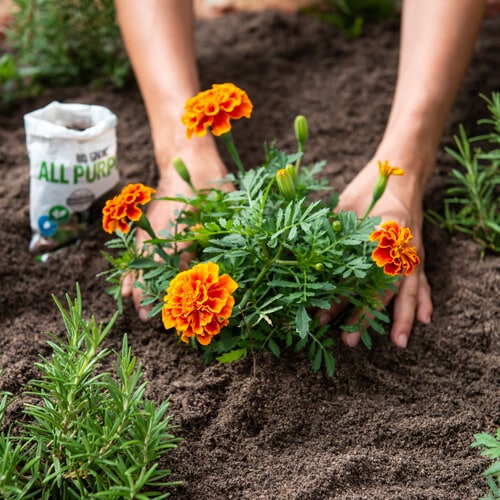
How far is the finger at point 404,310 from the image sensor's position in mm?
1654

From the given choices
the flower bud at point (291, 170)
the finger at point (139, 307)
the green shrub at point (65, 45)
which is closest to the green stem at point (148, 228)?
the finger at point (139, 307)

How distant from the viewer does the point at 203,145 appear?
76.7 inches

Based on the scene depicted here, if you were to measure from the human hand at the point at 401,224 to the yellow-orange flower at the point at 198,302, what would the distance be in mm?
387

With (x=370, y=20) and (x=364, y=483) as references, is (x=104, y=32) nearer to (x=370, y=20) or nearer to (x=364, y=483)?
(x=370, y=20)

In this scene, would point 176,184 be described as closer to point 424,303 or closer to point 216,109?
point 216,109

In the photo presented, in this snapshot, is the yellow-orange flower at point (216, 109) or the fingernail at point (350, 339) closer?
the yellow-orange flower at point (216, 109)

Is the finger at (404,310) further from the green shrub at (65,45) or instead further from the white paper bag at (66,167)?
the green shrub at (65,45)

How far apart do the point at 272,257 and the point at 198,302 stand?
0.99ft

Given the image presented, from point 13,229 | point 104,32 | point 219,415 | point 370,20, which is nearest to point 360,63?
Answer: point 370,20

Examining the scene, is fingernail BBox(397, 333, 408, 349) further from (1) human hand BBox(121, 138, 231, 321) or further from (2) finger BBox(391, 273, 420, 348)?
(1) human hand BBox(121, 138, 231, 321)

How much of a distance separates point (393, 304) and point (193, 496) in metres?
Answer: 0.67

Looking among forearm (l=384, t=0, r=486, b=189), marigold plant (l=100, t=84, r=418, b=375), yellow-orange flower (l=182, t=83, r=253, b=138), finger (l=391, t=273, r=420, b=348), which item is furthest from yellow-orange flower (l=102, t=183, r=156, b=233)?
forearm (l=384, t=0, r=486, b=189)

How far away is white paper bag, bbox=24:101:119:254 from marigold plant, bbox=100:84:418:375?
0.34 m

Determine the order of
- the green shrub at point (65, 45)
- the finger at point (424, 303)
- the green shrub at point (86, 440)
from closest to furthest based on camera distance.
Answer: the green shrub at point (86, 440)
the finger at point (424, 303)
the green shrub at point (65, 45)
